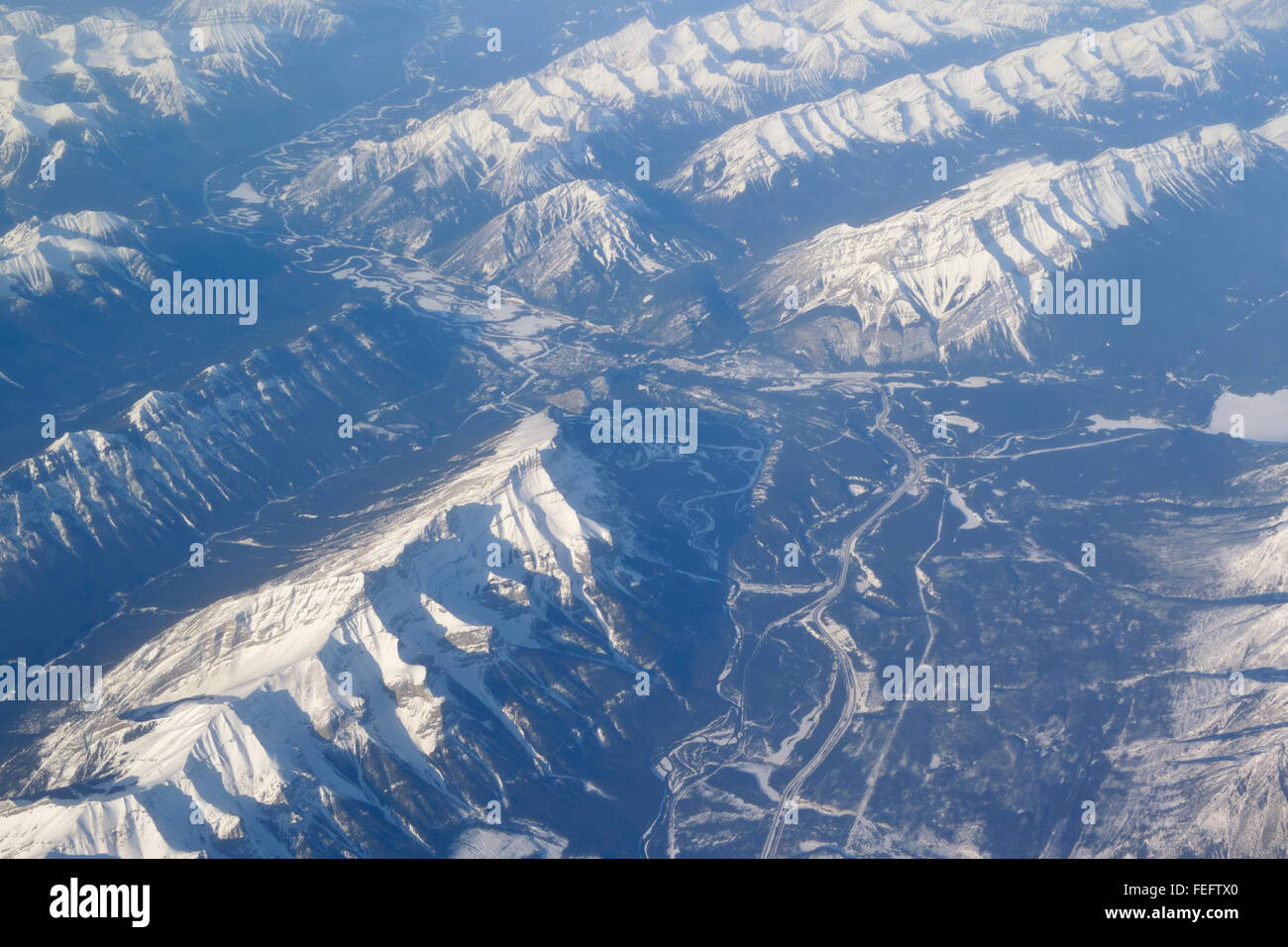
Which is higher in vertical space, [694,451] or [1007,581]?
[694,451]

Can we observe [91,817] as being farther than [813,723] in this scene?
No

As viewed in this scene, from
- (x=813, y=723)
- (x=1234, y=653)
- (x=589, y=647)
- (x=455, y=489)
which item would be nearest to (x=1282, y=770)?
(x=1234, y=653)

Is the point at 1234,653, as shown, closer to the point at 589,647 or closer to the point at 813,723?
the point at 813,723

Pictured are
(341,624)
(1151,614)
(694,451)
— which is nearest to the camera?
(341,624)

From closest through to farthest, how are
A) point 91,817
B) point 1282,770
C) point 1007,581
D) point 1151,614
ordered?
1. point 91,817
2. point 1282,770
3. point 1151,614
4. point 1007,581

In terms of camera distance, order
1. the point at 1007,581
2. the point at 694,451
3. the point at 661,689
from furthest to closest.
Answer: the point at 694,451 → the point at 1007,581 → the point at 661,689

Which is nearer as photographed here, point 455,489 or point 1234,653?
point 1234,653

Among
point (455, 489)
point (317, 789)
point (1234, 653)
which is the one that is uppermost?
point (455, 489)

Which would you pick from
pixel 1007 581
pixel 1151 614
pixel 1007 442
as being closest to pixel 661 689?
pixel 1007 581

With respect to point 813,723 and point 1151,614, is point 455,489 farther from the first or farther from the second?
point 1151,614
